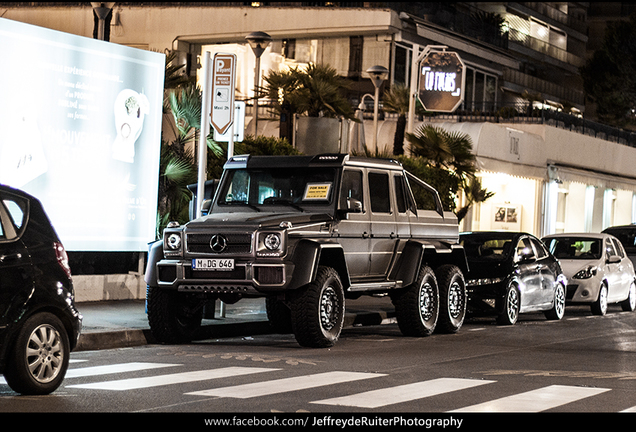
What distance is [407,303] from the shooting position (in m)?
15.5

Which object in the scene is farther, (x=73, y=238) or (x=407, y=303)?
(x=73, y=238)

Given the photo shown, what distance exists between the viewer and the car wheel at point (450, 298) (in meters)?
16.2

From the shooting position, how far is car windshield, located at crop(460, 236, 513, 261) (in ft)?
62.1

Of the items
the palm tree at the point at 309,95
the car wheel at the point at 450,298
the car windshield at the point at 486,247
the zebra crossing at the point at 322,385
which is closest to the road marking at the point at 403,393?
the zebra crossing at the point at 322,385

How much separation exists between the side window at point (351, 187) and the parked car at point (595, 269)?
28.0ft

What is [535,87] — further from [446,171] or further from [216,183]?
[216,183]

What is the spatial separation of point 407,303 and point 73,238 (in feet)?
17.2

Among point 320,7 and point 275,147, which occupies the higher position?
point 320,7

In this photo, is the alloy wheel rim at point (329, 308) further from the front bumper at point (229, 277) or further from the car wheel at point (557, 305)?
the car wheel at point (557, 305)

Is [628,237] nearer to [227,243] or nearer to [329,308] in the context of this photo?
[329,308]

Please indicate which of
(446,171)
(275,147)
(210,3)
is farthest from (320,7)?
(275,147)

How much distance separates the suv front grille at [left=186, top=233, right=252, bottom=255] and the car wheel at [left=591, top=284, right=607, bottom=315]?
1087 cm

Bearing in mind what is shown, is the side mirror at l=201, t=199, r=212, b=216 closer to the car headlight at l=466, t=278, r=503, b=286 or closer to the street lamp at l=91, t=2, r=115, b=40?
the car headlight at l=466, t=278, r=503, b=286

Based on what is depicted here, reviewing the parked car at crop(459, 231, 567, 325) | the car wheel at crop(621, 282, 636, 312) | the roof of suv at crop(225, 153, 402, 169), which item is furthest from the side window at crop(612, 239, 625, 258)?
the roof of suv at crop(225, 153, 402, 169)
